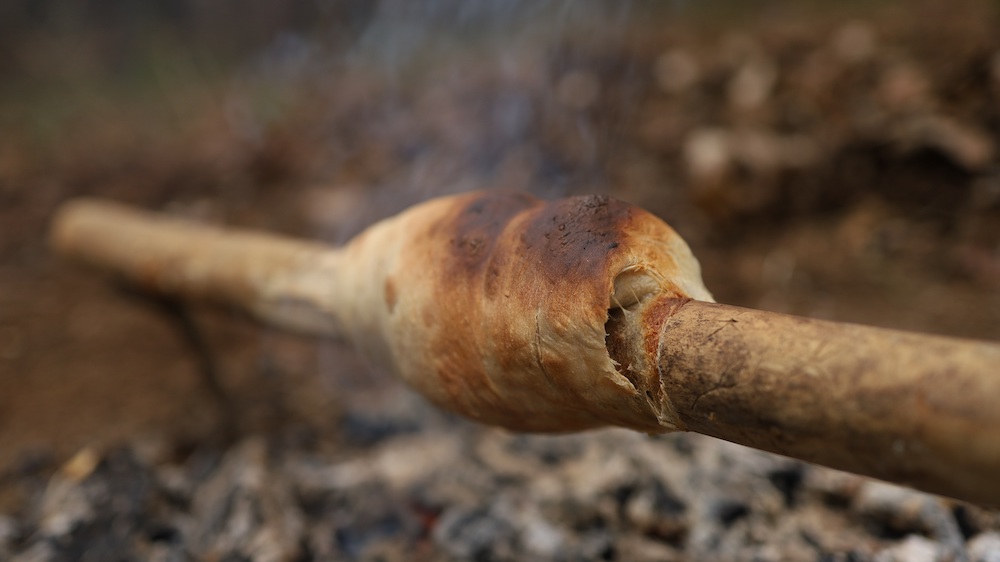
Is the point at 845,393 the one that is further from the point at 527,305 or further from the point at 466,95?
the point at 466,95

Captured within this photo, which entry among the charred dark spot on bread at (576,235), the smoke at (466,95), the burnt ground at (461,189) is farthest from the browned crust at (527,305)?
the smoke at (466,95)

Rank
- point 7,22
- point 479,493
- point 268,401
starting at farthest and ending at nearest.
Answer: point 7,22 < point 268,401 < point 479,493

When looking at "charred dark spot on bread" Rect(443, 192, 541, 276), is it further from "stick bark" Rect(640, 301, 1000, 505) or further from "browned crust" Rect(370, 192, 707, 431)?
"stick bark" Rect(640, 301, 1000, 505)

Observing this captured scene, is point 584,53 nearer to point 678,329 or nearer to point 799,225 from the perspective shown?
point 799,225

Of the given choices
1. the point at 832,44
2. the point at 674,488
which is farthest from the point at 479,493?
the point at 832,44

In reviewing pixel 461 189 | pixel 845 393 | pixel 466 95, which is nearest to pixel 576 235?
pixel 845 393

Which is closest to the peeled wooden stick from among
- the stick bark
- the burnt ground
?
the stick bark
